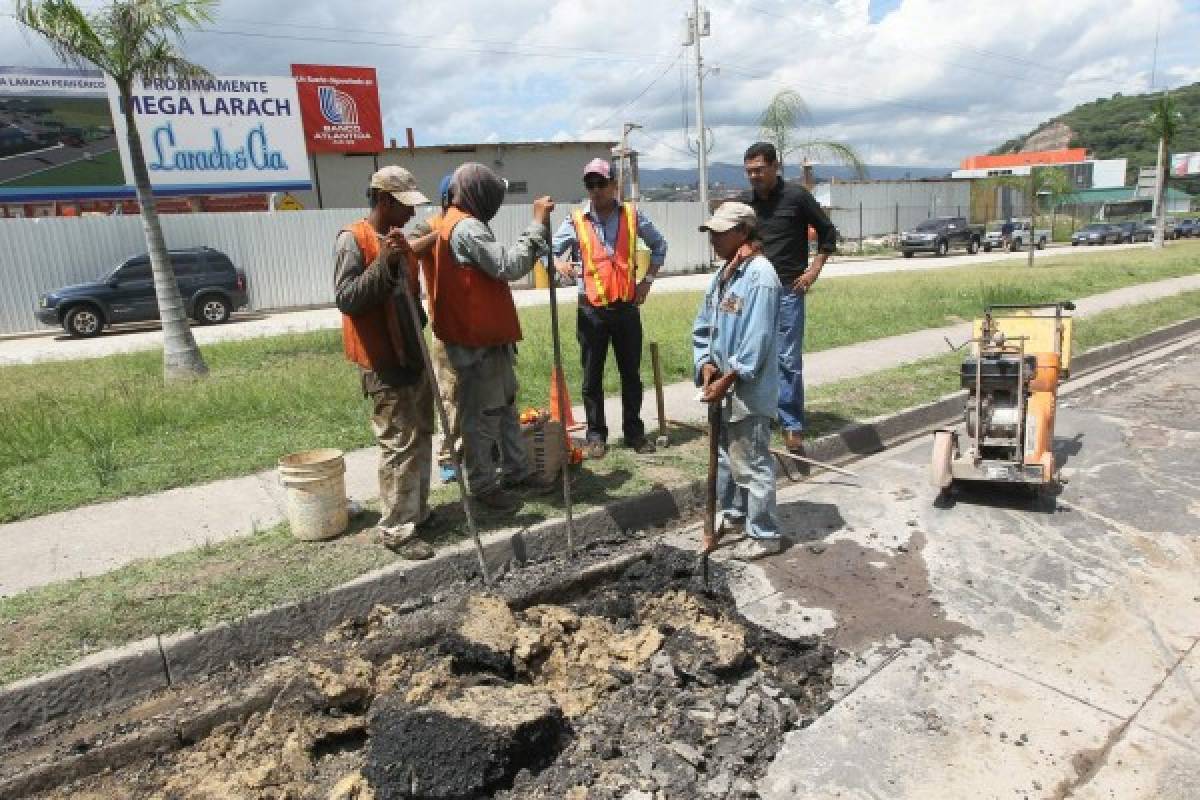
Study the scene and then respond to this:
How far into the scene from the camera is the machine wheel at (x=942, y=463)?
5.16 metres

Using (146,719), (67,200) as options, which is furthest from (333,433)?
(67,200)

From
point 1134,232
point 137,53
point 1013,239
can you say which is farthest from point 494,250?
point 1134,232

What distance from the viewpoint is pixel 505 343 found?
4.68 meters

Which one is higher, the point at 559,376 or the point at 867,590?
the point at 559,376

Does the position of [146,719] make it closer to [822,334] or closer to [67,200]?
[822,334]

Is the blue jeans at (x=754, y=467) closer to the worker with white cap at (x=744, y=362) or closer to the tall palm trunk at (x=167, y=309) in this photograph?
the worker with white cap at (x=744, y=362)

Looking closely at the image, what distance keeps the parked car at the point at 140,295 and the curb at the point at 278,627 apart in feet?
49.6

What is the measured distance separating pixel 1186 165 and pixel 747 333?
327 ft

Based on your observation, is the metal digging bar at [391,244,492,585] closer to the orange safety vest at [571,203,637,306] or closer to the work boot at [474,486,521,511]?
the work boot at [474,486,521,511]

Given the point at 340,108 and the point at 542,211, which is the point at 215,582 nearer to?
the point at 542,211

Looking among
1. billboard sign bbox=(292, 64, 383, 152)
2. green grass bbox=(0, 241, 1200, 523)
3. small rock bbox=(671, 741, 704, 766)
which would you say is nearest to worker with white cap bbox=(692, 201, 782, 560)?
small rock bbox=(671, 741, 704, 766)

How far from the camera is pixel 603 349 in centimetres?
584

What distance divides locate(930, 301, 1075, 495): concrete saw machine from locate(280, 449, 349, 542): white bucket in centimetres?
372

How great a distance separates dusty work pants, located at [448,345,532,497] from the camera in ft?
15.2
